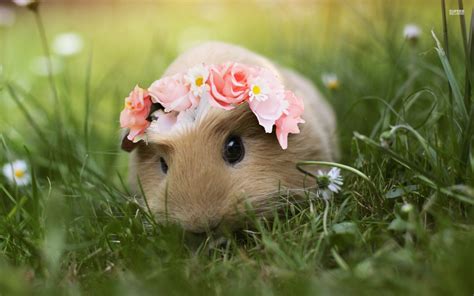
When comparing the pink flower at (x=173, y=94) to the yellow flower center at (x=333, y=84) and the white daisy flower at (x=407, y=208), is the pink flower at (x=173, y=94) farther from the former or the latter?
the yellow flower center at (x=333, y=84)

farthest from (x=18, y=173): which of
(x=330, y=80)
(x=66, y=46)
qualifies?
(x=66, y=46)

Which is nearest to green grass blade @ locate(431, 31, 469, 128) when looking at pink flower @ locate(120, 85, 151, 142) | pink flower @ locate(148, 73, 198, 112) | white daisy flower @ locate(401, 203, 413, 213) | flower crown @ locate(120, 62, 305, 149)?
white daisy flower @ locate(401, 203, 413, 213)

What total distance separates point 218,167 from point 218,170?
0.02 meters

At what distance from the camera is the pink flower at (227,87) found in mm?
2838

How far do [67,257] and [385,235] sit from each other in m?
1.31

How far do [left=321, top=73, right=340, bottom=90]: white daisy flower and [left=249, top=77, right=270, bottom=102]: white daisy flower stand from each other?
155cm

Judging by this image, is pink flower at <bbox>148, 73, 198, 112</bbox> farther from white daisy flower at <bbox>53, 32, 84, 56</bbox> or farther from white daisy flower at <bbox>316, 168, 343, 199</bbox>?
white daisy flower at <bbox>53, 32, 84, 56</bbox>

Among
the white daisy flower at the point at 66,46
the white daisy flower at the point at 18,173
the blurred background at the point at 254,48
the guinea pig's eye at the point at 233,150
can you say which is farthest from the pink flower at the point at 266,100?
the white daisy flower at the point at 66,46

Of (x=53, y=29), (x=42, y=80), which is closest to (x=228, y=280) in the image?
(x=42, y=80)

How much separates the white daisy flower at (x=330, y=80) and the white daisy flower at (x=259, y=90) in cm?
155

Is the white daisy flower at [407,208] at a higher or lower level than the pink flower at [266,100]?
lower

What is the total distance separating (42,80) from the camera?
19.7 ft

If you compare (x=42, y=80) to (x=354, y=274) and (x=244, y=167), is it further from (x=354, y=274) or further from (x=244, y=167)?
(x=354, y=274)

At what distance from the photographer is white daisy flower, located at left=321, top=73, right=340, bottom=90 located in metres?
4.35
